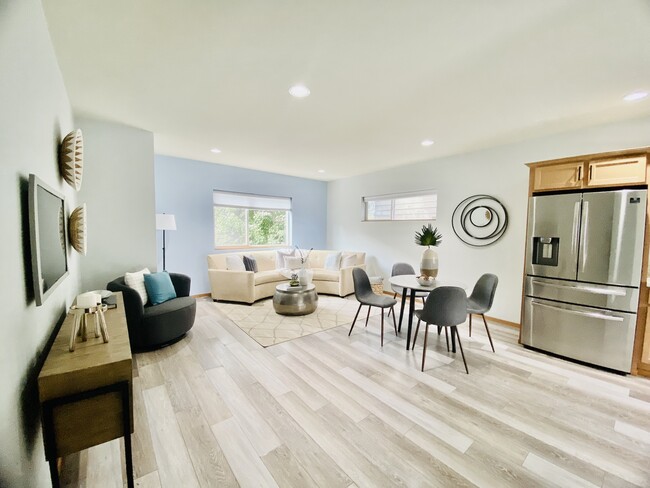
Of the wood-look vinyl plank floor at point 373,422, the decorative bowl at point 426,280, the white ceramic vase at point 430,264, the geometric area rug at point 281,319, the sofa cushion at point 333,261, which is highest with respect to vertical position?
the white ceramic vase at point 430,264

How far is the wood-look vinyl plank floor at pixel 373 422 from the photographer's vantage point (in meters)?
1.50

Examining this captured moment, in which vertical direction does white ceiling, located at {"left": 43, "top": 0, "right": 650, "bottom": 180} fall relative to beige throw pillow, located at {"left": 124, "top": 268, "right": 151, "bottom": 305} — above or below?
above

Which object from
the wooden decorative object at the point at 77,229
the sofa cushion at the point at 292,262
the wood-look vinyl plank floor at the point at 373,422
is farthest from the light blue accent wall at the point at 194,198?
the wooden decorative object at the point at 77,229

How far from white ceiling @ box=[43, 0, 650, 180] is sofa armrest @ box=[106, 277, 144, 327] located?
186cm

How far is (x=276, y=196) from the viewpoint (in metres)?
6.00

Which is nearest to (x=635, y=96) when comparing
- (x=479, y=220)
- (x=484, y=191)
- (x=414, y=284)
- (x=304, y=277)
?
(x=484, y=191)

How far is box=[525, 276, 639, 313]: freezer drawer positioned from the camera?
250 cm

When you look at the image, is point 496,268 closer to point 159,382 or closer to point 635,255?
point 635,255

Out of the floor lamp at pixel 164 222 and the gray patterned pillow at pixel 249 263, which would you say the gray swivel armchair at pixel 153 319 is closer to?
the floor lamp at pixel 164 222

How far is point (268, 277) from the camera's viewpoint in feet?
16.2

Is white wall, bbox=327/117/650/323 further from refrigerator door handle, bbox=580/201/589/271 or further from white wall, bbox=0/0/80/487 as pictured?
white wall, bbox=0/0/80/487

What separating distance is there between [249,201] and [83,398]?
15.7 ft

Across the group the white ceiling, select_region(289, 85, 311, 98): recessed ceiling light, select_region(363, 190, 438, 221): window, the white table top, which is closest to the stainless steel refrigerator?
the white table top

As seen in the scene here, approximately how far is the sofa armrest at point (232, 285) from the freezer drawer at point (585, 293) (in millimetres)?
3953
